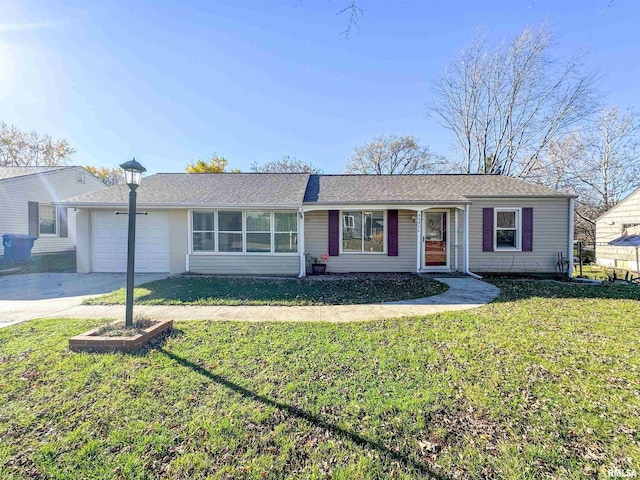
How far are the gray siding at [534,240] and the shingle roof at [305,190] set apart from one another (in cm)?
36

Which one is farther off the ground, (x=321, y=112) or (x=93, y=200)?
(x=321, y=112)

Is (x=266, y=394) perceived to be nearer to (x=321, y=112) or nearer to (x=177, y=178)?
→ (x=177, y=178)

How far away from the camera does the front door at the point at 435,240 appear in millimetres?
10633

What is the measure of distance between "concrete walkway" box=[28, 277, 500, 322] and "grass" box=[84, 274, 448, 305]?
0.35m

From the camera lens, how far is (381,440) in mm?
2338

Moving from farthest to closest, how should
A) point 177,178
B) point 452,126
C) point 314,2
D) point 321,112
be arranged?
point 452,126, point 321,112, point 177,178, point 314,2

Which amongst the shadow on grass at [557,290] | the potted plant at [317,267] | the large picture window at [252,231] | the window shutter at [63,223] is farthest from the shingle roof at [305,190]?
the window shutter at [63,223]

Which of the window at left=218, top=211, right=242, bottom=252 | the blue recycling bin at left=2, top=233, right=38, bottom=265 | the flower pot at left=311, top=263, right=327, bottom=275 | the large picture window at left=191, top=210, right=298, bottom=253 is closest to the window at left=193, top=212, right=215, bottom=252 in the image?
the large picture window at left=191, top=210, right=298, bottom=253

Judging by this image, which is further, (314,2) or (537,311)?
(537,311)

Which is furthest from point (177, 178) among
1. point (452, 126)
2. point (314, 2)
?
point (452, 126)

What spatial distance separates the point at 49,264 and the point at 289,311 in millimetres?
12382

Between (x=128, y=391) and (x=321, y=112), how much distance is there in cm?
1691

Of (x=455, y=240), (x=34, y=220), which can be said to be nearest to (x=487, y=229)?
(x=455, y=240)

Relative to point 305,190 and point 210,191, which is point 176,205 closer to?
point 210,191
